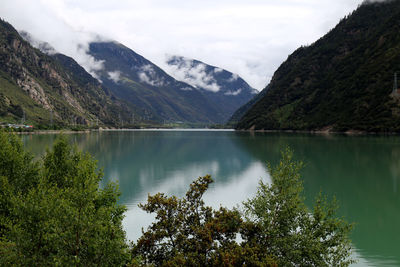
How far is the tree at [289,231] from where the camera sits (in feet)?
67.1

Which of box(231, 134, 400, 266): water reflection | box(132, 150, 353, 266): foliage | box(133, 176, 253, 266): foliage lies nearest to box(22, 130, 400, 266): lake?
box(231, 134, 400, 266): water reflection

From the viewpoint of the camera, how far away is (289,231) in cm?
2216

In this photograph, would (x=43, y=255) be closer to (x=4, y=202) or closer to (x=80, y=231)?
(x=80, y=231)

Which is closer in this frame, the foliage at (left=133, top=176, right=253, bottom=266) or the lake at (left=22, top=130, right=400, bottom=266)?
the foliage at (left=133, top=176, right=253, bottom=266)

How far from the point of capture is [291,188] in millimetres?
23156

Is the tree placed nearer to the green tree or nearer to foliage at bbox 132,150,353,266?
foliage at bbox 132,150,353,266

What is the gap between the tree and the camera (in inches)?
805

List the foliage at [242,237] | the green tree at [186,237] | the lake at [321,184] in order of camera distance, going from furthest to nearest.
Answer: the lake at [321,184] → the foliage at [242,237] → the green tree at [186,237]

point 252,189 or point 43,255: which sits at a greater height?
point 43,255

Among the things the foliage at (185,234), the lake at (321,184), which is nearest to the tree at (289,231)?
the foliage at (185,234)

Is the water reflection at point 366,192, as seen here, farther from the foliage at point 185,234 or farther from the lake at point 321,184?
the foliage at point 185,234

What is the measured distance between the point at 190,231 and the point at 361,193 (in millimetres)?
39766

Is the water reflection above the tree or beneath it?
beneath

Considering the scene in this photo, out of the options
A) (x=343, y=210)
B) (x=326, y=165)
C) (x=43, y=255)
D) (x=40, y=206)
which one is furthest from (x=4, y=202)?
(x=326, y=165)
